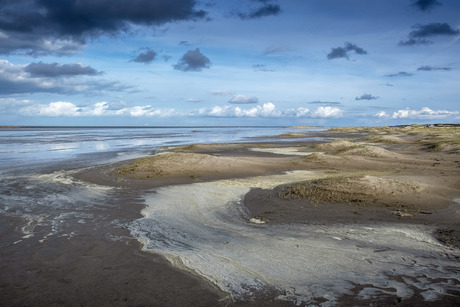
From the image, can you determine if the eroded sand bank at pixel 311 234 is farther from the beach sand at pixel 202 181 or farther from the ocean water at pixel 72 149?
the ocean water at pixel 72 149

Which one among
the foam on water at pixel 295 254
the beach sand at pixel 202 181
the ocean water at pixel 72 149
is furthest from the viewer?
the ocean water at pixel 72 149

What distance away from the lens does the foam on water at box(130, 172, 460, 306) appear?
22.3ft

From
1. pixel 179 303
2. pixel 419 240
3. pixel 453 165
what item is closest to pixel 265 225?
pixel 419 240

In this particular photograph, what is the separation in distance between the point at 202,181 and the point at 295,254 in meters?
11.8

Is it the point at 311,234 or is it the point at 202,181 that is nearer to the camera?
the point at 311,234

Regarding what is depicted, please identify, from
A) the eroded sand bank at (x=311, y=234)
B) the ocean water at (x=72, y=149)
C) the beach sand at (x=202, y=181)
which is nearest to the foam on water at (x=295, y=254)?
the eroded sand bank at (x=311, y=234)

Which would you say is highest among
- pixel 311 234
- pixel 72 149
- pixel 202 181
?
pixel 72 149

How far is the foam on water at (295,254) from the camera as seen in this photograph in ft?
22.3

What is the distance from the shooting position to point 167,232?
10.4 metres

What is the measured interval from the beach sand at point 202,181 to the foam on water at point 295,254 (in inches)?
11.8

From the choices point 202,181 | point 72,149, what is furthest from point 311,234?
point 72,149

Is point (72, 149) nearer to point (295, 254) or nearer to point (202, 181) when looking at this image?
point (202, 181)

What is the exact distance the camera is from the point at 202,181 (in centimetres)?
1983

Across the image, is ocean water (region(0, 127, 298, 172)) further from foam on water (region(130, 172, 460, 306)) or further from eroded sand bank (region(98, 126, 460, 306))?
foam on water (region(130, 172, 460, 306))
